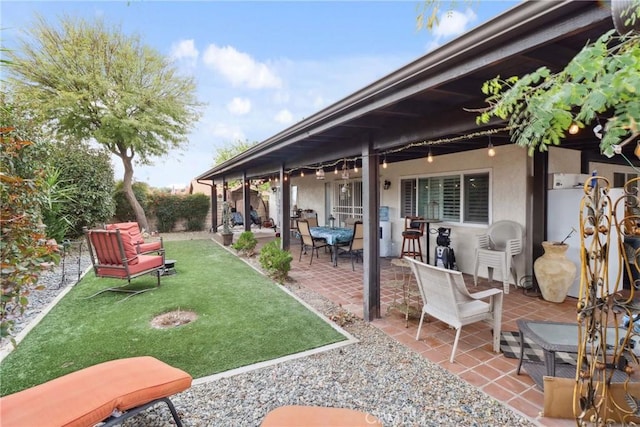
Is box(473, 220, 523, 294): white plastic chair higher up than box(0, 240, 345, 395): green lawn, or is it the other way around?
box(473, 220, 523, 294): white plastic chair

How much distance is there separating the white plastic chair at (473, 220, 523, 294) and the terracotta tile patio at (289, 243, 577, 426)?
323 mm

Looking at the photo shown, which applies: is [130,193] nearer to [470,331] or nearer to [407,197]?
[407,197]

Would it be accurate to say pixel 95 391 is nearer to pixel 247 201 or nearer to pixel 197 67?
pixel 247 201

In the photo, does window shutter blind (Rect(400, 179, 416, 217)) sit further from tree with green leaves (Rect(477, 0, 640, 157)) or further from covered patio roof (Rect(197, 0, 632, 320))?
tree with green leaves (Rect(477, 0, 640, 157))

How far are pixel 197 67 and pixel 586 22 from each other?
49.7ft

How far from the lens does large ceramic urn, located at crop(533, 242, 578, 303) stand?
14.6ft

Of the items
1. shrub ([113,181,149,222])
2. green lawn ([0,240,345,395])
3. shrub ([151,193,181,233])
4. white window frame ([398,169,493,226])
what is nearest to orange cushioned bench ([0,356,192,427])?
green lawn ([0,240,345,395])

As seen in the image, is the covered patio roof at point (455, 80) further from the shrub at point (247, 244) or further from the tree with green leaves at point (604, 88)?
the shrub at point (247, 244)

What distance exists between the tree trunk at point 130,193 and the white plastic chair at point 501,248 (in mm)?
12891

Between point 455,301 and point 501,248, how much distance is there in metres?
3.08

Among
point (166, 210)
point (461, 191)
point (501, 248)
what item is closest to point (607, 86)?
point (501, 248)

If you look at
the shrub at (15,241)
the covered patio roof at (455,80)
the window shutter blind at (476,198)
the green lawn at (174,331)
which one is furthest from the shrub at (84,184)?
the window shutter blind at (476,198)

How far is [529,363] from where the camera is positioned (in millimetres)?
2809

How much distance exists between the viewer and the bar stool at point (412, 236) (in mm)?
6801
